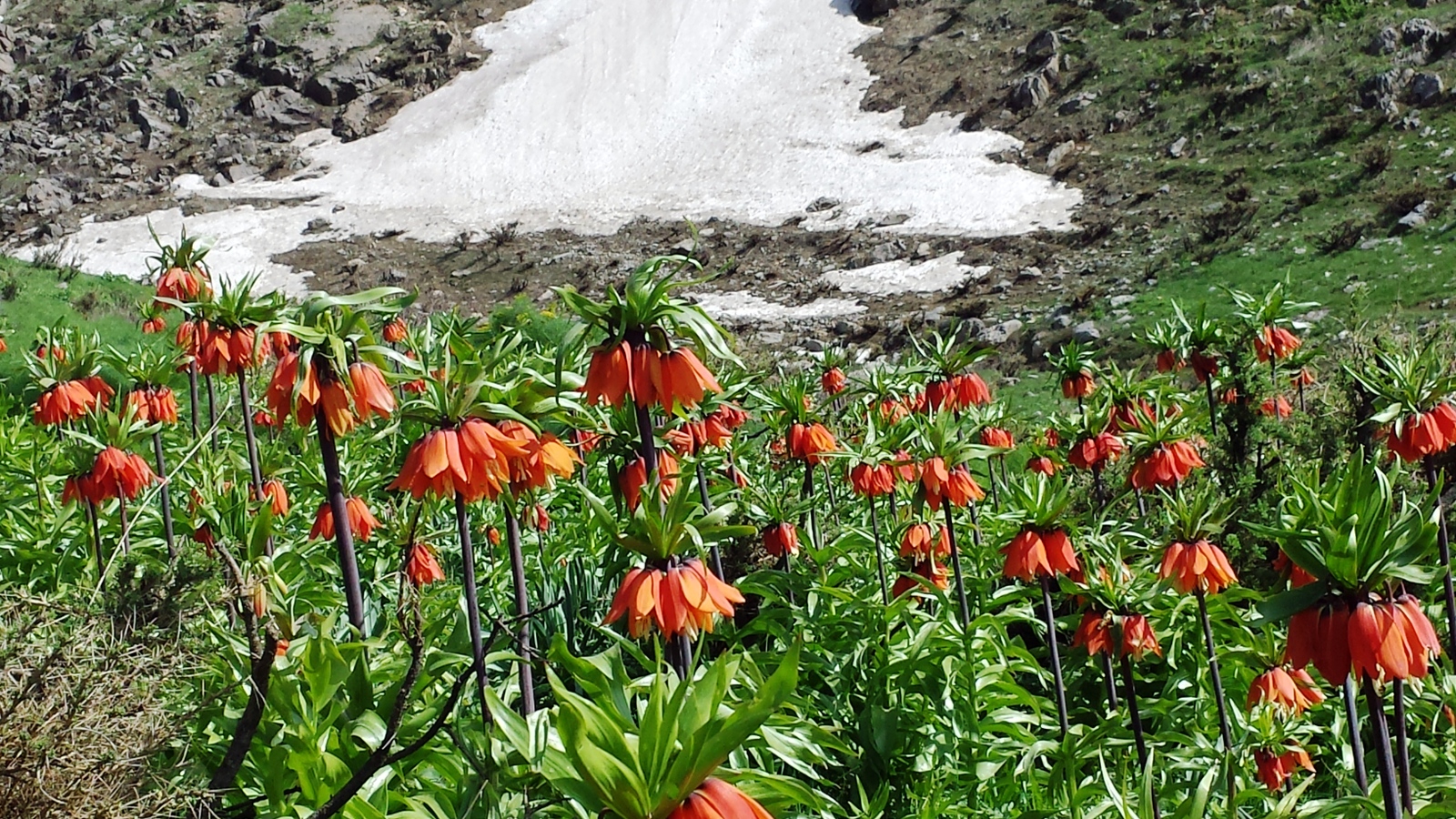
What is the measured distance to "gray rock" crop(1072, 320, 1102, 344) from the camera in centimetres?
1614

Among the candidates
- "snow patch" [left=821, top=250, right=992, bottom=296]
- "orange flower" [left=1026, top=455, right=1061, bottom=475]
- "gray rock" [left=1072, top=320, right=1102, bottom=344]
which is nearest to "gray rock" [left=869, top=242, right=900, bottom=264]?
"snow patch" [left=821, top=250, right=992, bottom=296]

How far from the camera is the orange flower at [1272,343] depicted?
651 centimetres

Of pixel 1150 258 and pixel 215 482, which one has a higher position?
pixel 215 482

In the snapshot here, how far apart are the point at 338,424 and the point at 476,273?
2600 centimetres

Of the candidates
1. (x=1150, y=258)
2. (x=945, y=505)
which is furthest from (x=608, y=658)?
(x=1150, y=258)

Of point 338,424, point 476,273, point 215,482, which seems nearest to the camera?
point 338,424

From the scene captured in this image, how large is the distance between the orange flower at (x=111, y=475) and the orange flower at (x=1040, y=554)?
131 inches

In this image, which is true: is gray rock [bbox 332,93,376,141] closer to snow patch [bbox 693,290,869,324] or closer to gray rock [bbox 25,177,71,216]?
gray rock [bbox 25,177,71,216]

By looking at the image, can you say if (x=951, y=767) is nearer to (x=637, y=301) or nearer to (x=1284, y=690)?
(x=1284, y=690)

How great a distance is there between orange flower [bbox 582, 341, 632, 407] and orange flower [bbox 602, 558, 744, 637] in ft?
1.51

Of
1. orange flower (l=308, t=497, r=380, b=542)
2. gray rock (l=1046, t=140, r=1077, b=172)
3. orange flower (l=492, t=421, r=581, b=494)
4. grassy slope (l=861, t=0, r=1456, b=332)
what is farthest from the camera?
gray rock (l=1046, t=140, r=1077, b=172)

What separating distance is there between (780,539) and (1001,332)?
13914 millimetres

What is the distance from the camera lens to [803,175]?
32250mm

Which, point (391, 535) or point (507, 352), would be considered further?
point (391, 535)
